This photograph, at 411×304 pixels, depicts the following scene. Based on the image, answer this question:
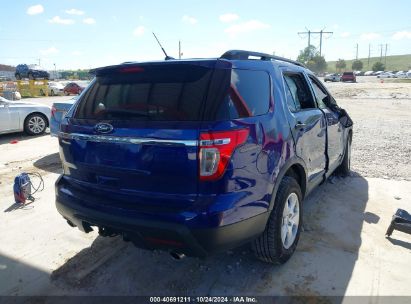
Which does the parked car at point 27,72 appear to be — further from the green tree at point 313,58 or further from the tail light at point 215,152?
the green tree at point 313,58

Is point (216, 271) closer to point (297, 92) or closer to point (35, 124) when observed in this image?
point (297, 92)

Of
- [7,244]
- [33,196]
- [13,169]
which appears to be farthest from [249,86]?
[13,169]

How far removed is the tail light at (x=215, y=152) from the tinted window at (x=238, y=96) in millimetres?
138

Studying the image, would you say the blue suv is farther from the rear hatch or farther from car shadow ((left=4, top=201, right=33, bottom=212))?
car shadow ((left=4, top=201, right=33, bottom=212))

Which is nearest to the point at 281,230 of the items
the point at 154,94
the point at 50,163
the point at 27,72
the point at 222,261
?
the point at 222,261

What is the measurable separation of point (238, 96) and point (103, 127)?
3.49 feet

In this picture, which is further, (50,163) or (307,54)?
(307,54)

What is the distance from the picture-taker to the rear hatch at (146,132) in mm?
2473

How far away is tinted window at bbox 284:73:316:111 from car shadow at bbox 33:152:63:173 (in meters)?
4.60

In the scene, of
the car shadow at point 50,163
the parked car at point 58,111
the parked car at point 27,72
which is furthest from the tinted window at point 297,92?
the parked car at point 27,72

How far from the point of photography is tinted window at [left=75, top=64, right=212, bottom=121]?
2.56m

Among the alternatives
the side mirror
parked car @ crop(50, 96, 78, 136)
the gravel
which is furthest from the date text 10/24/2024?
parked car @ crop(50, 96, 78, 136)

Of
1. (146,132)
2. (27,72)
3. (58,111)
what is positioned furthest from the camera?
(27,72)

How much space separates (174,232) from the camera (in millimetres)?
2453
